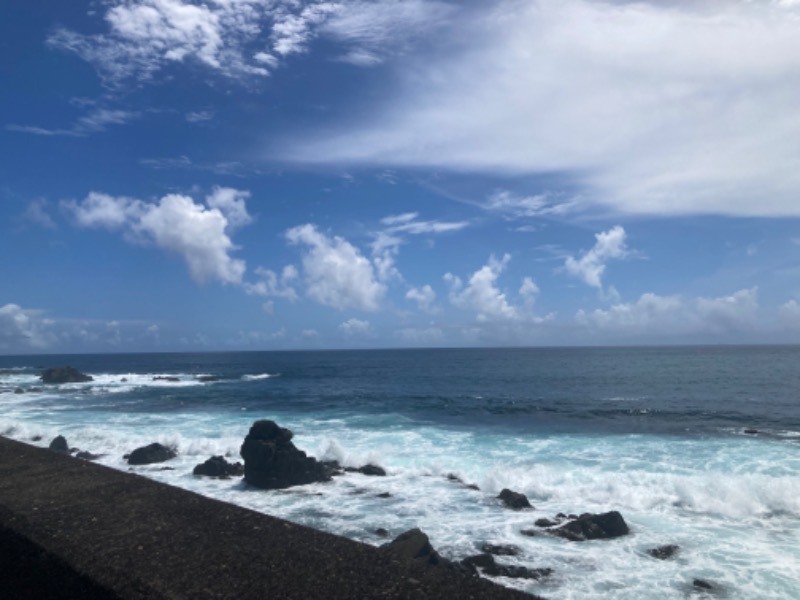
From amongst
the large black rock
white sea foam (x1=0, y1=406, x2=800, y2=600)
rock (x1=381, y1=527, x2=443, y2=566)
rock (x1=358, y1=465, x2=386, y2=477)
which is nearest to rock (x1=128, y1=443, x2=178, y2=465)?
white sea foam (x1=0, y1=406, x2=800, y2=600)

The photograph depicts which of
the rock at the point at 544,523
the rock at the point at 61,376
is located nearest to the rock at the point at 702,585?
the rock at the point at 544,523

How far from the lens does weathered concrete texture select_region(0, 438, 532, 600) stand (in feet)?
14.3

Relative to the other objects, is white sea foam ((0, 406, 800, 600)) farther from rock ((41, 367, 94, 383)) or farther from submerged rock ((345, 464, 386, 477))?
rock ((41, 367, 94, 383))

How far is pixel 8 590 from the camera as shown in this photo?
483 centimetres

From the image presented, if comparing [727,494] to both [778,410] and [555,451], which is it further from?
[778,410]

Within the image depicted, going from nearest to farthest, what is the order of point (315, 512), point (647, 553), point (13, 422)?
1. point (647, 553)
2. point (315, 512)
3. point (13, 422)

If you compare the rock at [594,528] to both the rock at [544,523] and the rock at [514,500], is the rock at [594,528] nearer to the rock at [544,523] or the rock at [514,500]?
the rock at [544,523]

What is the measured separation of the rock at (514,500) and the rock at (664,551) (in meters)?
4.11

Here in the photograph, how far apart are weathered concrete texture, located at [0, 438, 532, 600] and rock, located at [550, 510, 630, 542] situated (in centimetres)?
972

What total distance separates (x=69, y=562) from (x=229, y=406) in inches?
1533

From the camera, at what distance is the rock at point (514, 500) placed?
1576 cm

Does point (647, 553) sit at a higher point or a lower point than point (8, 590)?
lower

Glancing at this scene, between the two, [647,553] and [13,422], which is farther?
[13,422]

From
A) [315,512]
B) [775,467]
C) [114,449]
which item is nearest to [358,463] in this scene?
[315,512]
